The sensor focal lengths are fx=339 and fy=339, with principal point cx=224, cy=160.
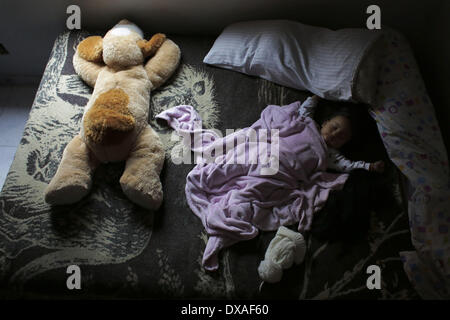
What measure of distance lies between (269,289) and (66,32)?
1565mm

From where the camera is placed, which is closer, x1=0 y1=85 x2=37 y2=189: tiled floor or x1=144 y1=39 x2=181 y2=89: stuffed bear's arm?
x1=144 y1=39 x2=181 y2=89: stuffed bear's arm

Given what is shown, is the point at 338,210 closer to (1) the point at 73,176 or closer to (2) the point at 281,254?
→ (2) the point at 281,254

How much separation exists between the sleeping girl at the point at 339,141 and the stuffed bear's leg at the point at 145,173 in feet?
2.27

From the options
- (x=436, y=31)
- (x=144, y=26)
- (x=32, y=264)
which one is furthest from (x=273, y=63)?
(x=32, y=264)

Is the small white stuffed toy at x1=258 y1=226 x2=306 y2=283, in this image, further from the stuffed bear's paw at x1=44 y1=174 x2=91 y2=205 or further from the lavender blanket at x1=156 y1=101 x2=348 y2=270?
the stuffed bear's paw at x1=44 y1=174 x2=91 y2=205

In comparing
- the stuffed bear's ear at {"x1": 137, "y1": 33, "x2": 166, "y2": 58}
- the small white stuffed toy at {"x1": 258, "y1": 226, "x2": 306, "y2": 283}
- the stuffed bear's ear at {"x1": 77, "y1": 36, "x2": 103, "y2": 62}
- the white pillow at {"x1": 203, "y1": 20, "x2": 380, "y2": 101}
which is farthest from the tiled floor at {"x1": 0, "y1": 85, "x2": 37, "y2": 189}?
the small white stuffed toy at {"x1": 258, "y1": 226, "x2": 306, "y2": 283}

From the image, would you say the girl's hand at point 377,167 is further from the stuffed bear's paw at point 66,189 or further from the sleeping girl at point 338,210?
the stuffed bear's paw at point 66,189

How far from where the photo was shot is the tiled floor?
187cm

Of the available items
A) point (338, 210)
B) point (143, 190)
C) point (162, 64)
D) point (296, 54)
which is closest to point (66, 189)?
point (143, 190)

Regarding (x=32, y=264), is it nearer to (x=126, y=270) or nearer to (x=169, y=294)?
(x=126, y=270)

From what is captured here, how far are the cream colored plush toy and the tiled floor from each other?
27.4 inches

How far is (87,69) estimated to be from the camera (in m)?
1.51

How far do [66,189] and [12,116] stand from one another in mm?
1141

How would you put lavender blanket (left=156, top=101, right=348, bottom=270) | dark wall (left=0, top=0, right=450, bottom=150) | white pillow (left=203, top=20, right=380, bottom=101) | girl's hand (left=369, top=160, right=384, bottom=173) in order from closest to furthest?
lavender blanket (left=156, top=101, right=348, bottom=270) < girl's hand (left=369, top=160, right=384, bottom=173) < white pillow (left=203, top=20, right=380, bottom=101) < dark wall (left=0, top=0, right=450, bottom=150)
